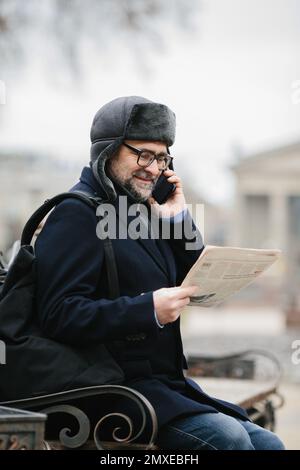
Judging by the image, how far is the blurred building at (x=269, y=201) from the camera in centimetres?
5384

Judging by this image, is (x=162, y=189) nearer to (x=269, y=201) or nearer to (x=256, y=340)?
(x=256, y=340)

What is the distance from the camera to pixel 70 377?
325 cm

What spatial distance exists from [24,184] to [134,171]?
169 ft

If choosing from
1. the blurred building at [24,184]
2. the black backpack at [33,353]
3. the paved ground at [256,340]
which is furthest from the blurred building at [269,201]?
the black backpack at [33,353]

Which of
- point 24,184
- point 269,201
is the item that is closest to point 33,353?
point 24,184

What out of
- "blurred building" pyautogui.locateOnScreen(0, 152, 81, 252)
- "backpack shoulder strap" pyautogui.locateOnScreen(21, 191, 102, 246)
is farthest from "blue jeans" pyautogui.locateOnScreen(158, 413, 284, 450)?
"blurred building" pyautogui.locateOnScreen(0, 152, 81, 252)

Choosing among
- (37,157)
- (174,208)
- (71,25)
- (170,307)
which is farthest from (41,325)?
(37,157)

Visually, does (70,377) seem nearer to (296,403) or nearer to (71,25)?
(296,403)

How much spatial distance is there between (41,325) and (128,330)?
0.93ft

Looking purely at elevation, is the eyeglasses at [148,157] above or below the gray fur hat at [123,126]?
below

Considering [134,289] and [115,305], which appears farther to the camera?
[134,289]

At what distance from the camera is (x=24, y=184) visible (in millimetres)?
54438

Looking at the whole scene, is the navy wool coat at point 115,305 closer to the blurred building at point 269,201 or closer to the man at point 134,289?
the man at point 134,289

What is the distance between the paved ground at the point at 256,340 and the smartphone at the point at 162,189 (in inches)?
130
